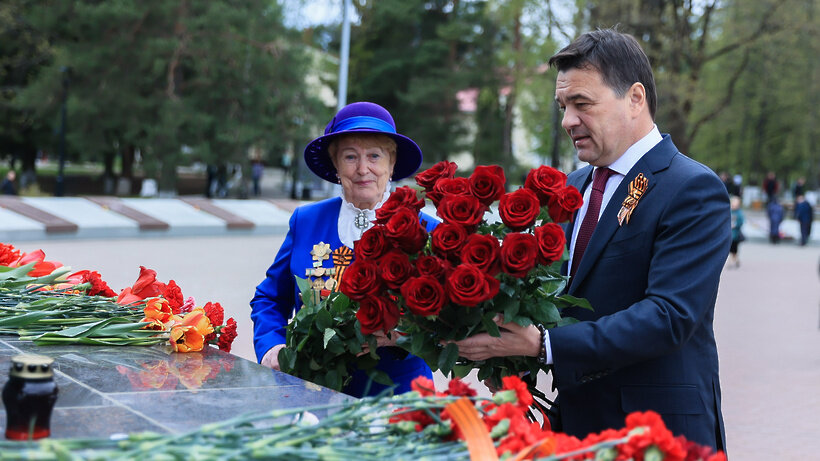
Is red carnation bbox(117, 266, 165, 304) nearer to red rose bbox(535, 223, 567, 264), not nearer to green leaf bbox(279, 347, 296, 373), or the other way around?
green leaf bbox(279, 347, 296, 373)

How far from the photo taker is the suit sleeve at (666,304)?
2.17 m

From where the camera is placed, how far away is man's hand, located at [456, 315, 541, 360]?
83.9 inches

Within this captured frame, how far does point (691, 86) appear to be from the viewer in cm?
2473

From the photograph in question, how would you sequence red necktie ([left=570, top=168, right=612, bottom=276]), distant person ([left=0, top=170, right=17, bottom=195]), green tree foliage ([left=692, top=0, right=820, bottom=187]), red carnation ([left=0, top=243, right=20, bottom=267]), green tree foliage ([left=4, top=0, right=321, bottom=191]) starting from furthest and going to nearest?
green tree foliage ([left=692, top=0, right=820, bottom=187])
green tree foliage ([left=4, top=0, right=321, bottom=191])
distant person ([left=0, top=170, right=17, bottom=195])
red carnation ([left=0, top=243, right=20, bottom=267])
red necktie ([left=570, top=168, right=612, bottom=276])

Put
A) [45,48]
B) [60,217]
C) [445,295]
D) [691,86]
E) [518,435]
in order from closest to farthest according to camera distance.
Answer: [518,435]
[445,295]
[60,217]
[691,86]
[45,48]

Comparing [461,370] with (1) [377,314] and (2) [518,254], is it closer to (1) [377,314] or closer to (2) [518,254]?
(1) [377,314]

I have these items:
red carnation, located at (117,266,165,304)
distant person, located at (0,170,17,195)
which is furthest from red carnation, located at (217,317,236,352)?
distant person, located at (0,170,17,195)

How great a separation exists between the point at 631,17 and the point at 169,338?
88.3 feet

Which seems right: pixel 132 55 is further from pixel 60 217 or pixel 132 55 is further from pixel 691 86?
pixel 691 86

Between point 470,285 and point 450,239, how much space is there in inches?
6.0

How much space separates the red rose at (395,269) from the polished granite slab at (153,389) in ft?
0.94

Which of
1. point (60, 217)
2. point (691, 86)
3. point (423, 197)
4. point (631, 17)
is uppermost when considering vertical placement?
point (631, 17)

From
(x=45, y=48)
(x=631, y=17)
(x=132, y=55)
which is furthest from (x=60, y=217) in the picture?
(x=631, y=17)

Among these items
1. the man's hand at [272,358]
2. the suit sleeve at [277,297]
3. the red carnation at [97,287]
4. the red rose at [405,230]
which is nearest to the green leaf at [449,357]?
the red rose at [405,230]
